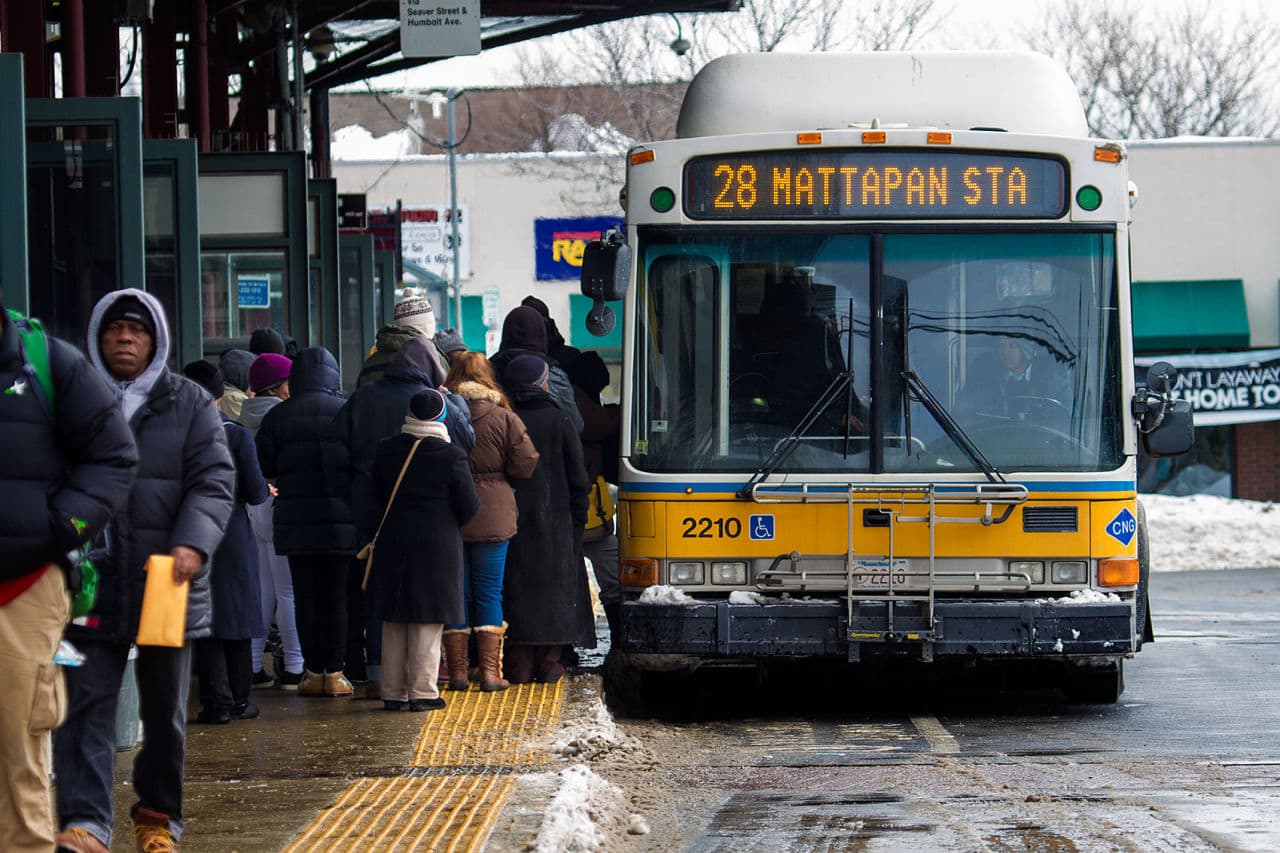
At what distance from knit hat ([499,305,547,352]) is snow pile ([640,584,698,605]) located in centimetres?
165

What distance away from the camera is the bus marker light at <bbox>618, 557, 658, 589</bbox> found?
32.6 ft

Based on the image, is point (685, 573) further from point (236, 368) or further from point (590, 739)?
point (236, 368)

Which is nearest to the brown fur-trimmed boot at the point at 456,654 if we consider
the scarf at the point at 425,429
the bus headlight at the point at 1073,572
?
the scarf at the point at 425,429

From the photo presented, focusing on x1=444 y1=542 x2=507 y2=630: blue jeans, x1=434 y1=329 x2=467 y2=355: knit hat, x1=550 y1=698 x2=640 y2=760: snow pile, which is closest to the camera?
x1=550 y1=698 x2=640 y2=760: snow pile

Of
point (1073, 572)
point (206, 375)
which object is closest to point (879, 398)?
point (1073, 572)

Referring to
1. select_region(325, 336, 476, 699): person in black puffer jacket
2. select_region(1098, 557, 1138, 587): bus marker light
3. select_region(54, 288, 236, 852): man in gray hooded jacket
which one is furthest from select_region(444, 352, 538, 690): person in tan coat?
select_region(54, 288, 236, 852): man in gray hooded jacket

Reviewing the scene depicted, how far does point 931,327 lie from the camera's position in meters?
9.87

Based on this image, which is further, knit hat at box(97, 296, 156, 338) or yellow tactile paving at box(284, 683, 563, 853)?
yellow tactile paving at box(284, 683, 563, 853)

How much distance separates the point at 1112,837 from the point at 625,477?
12.8ft

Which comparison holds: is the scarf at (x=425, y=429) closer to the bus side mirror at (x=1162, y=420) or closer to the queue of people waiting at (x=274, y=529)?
the queue of people waiting at (x=274, y=529)

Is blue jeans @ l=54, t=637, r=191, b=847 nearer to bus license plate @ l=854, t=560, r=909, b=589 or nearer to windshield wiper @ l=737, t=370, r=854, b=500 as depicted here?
windshield wiper @ l=737, t=370, r=854, b=500

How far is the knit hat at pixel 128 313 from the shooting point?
19.4 feet

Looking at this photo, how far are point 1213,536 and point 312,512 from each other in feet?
58.1

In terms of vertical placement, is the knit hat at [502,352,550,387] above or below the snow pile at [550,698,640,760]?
above
